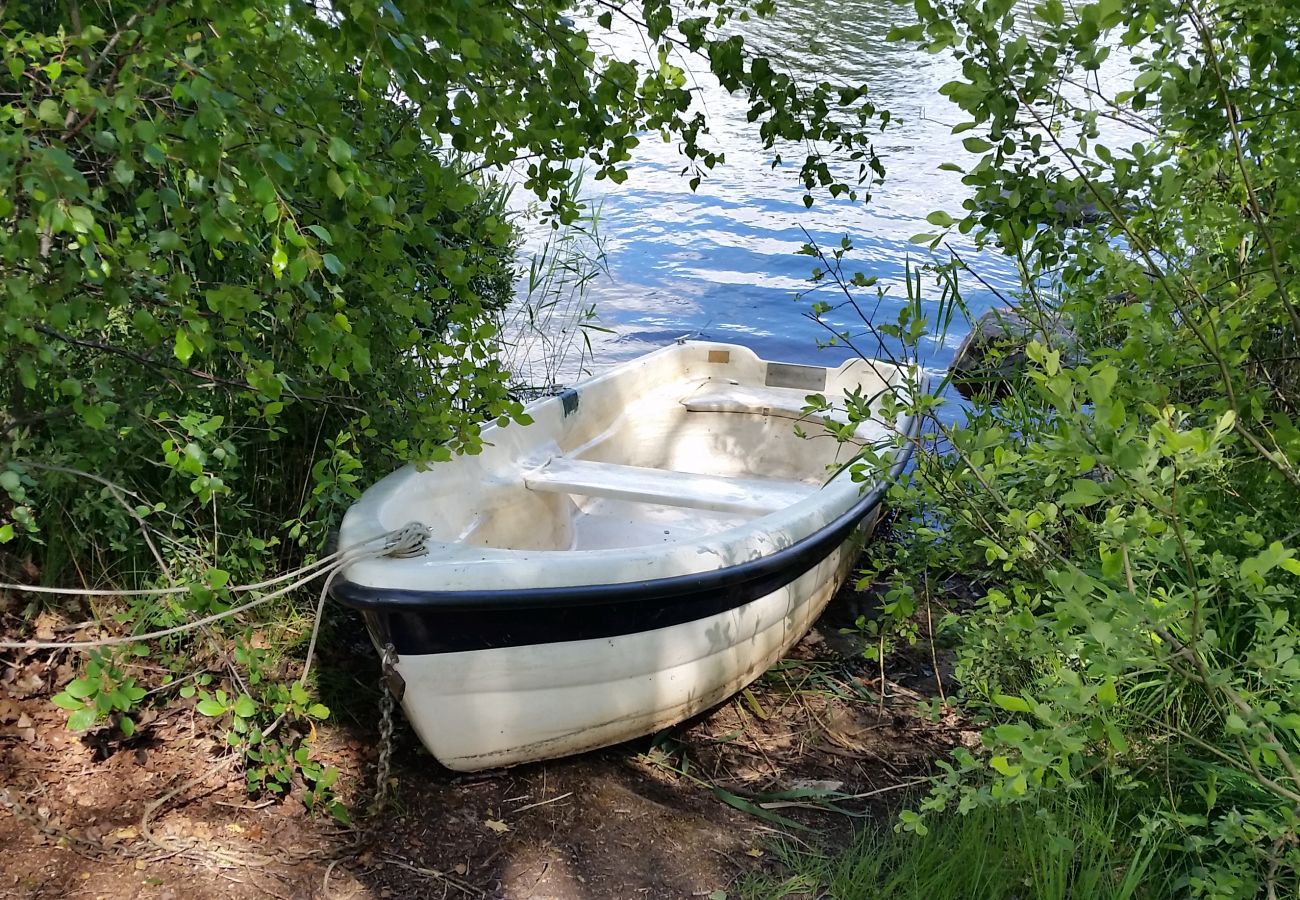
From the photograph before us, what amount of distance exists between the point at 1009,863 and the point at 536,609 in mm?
1307

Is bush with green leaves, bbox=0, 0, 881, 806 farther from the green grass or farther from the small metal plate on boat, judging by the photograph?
the small metal plate on boat

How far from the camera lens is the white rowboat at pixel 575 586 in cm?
254

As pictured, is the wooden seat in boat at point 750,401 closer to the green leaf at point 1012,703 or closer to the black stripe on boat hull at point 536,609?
the black stripe on boat hull at point 536,609

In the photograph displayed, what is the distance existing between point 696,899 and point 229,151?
6.80ft

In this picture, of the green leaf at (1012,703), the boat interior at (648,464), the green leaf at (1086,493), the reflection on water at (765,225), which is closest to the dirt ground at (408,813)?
the boat interior at (648,464)

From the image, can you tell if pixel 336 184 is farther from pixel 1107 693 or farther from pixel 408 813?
pixel 408 813

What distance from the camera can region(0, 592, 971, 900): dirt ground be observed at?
94.9 inches

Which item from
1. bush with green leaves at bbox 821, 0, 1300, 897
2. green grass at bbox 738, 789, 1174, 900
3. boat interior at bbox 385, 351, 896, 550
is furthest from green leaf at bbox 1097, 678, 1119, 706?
boat interior at bbox 385, 351, 896, 550

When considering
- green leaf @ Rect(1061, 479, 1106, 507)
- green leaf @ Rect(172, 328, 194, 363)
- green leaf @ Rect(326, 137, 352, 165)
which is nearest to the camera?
green leaf @ Rect(1061, 479, 1106, 507)

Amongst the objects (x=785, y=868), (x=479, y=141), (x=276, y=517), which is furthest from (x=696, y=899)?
(x=479, y=141)

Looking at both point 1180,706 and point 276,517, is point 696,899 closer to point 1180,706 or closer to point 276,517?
point 1180,706

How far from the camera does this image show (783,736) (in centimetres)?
338

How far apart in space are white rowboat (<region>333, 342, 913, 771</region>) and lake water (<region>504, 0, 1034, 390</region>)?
3.09 m

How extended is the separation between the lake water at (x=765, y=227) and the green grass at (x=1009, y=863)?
4.35 m
